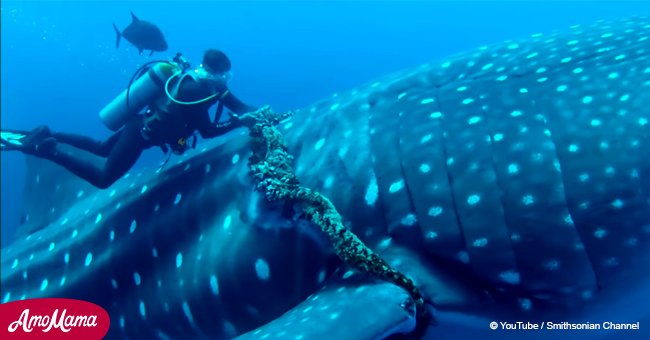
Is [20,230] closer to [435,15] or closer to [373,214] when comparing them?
[373,214]

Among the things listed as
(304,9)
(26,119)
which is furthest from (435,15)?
(26,119)

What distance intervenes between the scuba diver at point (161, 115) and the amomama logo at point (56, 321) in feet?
4.74

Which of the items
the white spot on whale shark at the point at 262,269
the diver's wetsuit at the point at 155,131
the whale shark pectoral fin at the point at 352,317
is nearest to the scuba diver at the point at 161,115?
the diver's wetsuit at the point at 155,131

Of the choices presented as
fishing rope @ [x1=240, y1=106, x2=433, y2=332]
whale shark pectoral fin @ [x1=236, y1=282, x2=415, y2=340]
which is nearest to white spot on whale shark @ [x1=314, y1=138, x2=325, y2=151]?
fishing rope @ [x1=240, y1=106, x2=433, y2=332]

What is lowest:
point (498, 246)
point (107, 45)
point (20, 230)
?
point (498, 246)

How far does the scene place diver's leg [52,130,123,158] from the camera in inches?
245

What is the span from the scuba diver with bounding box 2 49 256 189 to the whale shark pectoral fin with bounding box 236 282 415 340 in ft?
7.82

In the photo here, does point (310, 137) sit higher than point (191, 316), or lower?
higher

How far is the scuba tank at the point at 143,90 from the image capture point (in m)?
5.10

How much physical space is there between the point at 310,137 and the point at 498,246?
149cm

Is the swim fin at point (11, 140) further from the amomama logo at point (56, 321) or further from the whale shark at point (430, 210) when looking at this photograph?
the whale shark at point (430, 210)

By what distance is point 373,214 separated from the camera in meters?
2.94

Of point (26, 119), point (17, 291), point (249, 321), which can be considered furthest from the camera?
point (26, 119)

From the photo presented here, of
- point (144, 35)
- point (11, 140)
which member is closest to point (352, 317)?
point (11, 140)
